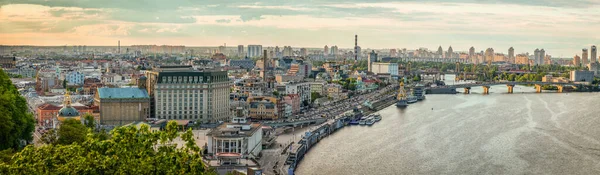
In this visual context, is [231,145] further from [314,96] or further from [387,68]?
[387,68]

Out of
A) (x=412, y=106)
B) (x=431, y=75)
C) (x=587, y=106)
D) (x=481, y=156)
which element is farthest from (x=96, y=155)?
(x=431, y=75)

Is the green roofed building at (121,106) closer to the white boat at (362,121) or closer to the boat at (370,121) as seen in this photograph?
the white boat at (362,121)

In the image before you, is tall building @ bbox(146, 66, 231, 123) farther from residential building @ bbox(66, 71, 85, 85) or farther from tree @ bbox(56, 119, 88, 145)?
residential building @ bbox(66, 71, 85, 85)

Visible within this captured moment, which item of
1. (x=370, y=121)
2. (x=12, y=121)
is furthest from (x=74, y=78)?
(x=12, y=121)

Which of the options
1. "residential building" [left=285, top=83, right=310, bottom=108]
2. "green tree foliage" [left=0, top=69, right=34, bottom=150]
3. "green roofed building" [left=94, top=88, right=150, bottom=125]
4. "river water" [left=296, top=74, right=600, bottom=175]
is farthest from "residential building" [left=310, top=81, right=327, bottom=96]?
"green tree foliage" [left=0, top=69, right=34, bottom=150]

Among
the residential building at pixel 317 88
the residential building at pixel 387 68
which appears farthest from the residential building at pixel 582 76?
the residential building at pixel 317 88

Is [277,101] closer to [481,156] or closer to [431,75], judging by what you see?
[481,156]
